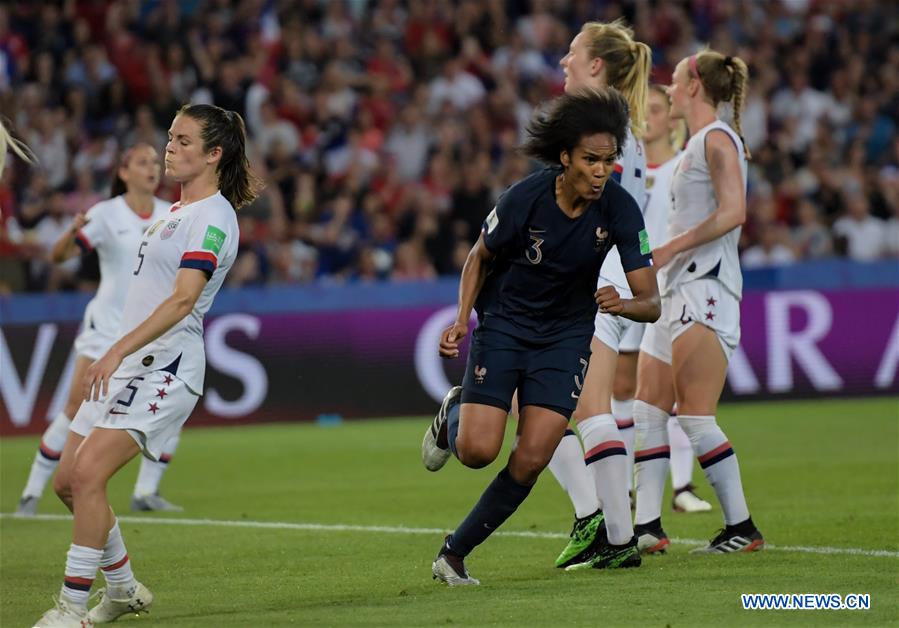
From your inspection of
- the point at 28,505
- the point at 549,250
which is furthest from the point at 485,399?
the point at 28,505

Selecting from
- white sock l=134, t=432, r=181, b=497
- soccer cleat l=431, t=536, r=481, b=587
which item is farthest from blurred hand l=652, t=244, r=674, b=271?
white sock l=134, t=432, r=181, b=497

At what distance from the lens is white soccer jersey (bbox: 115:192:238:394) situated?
6.43 metres

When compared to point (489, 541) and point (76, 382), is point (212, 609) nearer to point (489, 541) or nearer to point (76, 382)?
point (489, 541)


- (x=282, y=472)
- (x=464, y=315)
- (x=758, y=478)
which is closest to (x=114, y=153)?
(x=282, y=472)

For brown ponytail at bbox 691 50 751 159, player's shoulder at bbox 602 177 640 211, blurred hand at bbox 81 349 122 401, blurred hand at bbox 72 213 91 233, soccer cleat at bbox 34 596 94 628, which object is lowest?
soccer cleat at bbox 34 596 94 628

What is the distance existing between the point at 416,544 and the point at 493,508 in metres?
1.71

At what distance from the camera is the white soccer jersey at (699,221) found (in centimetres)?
828

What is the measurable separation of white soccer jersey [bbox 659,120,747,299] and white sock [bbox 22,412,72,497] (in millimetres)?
4813

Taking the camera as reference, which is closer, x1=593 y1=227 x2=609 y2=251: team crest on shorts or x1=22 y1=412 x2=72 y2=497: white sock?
x1=593 y1=227 x2=609 y2=251: team crest on shorts

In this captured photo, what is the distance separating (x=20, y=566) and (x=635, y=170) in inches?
153

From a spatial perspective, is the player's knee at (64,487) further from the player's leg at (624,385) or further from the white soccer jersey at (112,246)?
the white soccer jersey at (112,246)

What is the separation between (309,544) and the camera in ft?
28.8

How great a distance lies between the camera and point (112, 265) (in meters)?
11.1

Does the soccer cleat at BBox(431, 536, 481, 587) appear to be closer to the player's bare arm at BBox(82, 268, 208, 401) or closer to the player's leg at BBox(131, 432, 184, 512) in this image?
the player's bare arm at BBox(82, 268, 208, 401)
